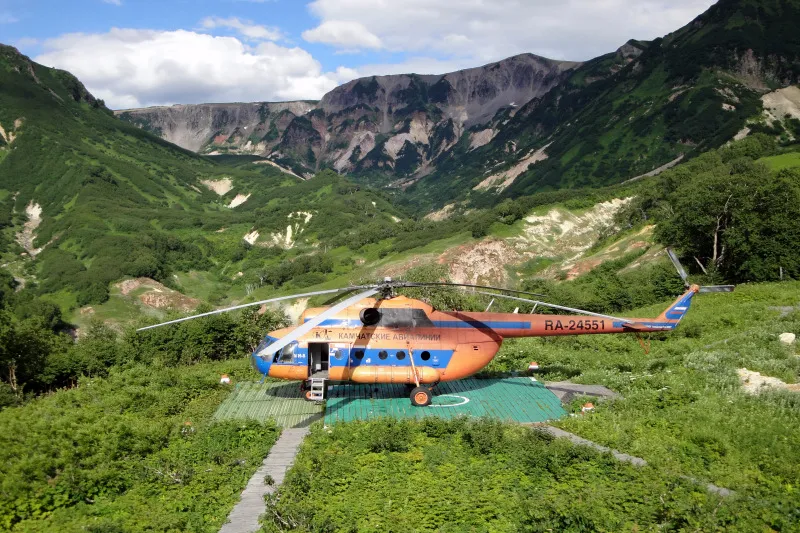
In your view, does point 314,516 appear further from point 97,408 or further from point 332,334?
point 97,408

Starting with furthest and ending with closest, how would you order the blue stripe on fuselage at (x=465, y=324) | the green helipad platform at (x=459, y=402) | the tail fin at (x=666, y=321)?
1. the tail fin at (x=666, y=321)
2. the blue stripe on fuselage at (x=465, y=324)
3. the green helipad platform at (x=459, y=402)

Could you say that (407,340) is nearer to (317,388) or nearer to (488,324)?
(488,324)

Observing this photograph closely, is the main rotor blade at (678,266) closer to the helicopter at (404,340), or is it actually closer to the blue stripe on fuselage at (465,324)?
the helicopter at (404,340)

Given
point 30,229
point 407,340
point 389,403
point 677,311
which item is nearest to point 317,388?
point 389,403

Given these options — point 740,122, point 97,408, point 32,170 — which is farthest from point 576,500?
point 32,170

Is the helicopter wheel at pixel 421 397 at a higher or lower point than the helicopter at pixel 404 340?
lower

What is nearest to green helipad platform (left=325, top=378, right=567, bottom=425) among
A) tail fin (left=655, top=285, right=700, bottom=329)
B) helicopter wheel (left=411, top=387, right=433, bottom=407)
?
helicopter wheel (left=411, top=387, right=433, bottom=407)

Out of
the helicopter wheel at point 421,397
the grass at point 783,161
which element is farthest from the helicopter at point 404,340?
the grass at point 783,161
